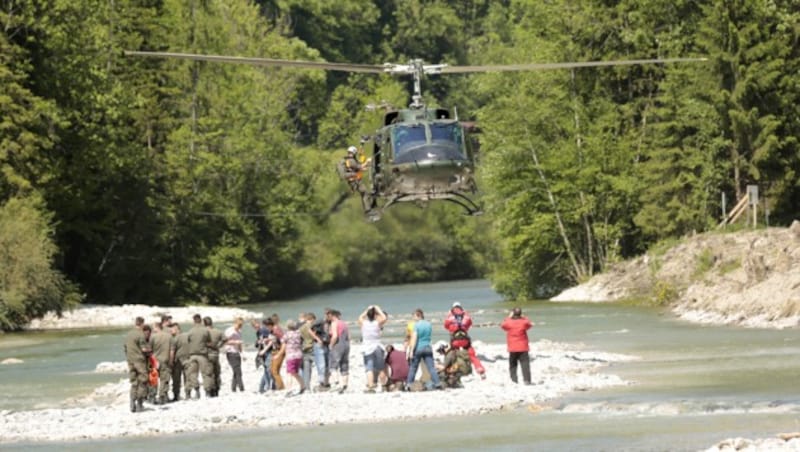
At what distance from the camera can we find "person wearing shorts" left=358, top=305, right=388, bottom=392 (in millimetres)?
33125


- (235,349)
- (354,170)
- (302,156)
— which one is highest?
(302,156)

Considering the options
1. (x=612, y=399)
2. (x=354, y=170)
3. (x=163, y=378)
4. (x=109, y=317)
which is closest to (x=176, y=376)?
(x=163, y=378)

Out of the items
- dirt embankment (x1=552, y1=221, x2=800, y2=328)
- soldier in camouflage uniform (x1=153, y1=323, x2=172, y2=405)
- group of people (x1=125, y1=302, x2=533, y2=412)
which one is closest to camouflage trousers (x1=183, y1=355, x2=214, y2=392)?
group of people (x1=125, y1=302, x2=533, y2=412)

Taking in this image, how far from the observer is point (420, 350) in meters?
33.0

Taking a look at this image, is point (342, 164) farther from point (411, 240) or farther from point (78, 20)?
point (411, 240)

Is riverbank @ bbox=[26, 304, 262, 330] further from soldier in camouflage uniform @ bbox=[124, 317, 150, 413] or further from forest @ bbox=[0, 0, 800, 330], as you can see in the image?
soldier in camouflage uniform @ bbox=[124, 317, 150, 413]

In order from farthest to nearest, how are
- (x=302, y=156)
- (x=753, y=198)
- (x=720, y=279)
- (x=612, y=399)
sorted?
(x=302, y=156), (x=753, y=198), (x=720, y=279), (x=612, y=399)

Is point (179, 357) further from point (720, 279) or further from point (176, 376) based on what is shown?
point (720, 279)

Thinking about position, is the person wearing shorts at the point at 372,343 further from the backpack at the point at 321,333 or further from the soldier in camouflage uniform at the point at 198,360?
the soldier in camouflage uniform at the point at 198,360

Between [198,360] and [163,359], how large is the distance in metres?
0.79

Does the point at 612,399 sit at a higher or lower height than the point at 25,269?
lower

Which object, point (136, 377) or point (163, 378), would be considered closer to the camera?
point (136, 377)

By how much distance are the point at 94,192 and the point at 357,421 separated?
177 feet

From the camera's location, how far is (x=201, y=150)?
92875 millimetres
